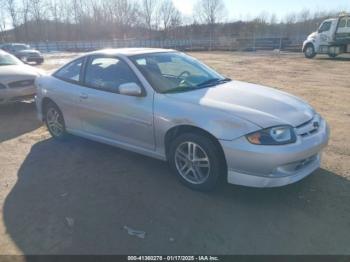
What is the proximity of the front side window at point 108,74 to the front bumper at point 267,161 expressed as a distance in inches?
62.9

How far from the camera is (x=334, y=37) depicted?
20.6 metres

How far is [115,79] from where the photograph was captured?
173 inches

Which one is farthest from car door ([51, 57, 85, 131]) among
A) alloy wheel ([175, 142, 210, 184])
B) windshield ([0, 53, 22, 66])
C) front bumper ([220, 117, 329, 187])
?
windshield ([0, 53, 22, 66])

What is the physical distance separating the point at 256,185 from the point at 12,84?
256 inches

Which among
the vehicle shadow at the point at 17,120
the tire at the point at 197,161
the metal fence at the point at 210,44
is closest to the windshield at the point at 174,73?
the tire at the point at 197,161

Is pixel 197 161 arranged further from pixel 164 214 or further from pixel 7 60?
pixel 7 60

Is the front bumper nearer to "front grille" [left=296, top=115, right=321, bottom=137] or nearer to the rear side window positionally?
"front grille" [left=296, top=115, right=321, bottom=137]

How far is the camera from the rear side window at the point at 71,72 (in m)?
5.02

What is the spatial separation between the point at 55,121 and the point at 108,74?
65.3 inches

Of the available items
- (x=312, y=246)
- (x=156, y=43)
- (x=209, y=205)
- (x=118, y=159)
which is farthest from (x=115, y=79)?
(x=156, y=43)

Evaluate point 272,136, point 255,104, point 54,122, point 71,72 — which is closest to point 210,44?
point 54,122

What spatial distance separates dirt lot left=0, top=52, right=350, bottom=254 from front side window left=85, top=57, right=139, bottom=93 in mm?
1054

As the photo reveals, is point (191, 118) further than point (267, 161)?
Yes

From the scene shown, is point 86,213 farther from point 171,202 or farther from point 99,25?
point 99,25
